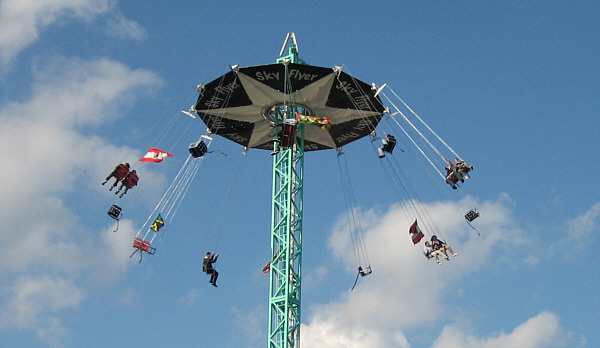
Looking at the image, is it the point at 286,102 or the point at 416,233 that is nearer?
the point at 286,102

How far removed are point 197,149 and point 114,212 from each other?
16.5 ft

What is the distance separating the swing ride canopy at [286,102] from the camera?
36719 mm

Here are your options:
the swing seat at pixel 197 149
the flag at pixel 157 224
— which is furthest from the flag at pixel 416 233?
the flag at pixel 157 224

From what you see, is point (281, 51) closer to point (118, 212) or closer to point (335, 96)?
point (335, 96)

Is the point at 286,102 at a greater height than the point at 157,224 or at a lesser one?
greater

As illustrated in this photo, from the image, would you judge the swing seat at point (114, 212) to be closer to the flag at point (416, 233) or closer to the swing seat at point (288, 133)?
the swing seat at point (288, 133)

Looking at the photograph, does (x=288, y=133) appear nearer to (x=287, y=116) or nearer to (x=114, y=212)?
(x=287, y=116)

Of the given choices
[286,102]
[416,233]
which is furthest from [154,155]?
[416,233]

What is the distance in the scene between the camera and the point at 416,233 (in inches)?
1563

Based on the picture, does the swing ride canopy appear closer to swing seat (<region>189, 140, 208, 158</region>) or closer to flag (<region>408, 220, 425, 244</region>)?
swing seat (<region>189, 140, 208, 158</region>)

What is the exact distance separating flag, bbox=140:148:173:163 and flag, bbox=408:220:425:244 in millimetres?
12689

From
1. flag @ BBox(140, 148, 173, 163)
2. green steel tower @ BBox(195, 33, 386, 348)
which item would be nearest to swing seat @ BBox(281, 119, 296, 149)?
green steel tower @ BBox(195, 33, 386, 348)

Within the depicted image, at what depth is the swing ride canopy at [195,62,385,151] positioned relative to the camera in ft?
120

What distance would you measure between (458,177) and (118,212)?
1658 centimetres
